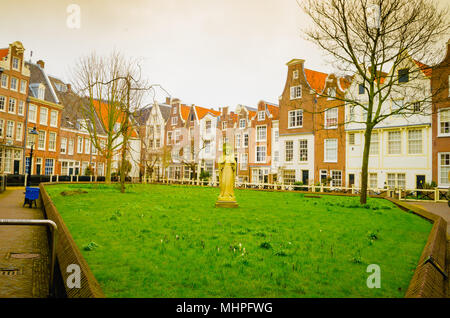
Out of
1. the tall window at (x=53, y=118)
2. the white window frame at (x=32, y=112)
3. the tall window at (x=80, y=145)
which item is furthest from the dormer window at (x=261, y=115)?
the white window frame at (x=32, y=112)

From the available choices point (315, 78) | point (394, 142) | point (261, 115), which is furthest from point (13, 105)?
point (394, 142)

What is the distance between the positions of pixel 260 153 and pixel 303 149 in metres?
7.86

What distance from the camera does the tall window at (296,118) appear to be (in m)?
45.5

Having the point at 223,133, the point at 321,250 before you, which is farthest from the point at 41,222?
the point at 223,133

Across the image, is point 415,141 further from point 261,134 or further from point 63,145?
point 63,145

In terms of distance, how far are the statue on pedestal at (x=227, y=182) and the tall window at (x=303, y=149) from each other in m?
29.5

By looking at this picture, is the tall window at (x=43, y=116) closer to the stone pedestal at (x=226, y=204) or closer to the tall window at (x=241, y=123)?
the tall window at (x=241, y=123)

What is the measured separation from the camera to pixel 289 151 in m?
46.6

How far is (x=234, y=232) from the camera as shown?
9.34 m

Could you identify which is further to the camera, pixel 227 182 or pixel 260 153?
pixel 260 153

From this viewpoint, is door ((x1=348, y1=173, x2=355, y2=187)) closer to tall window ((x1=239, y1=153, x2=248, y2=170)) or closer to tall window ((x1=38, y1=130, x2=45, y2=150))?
tall window ((x1=239, y1=153, x2=248, y2=170))

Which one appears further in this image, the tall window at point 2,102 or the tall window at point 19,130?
the tall window at point 19,130

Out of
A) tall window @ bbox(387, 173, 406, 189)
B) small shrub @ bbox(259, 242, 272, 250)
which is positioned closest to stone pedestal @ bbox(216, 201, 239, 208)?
small shrub @ bbox(259, 242, 272, 250)
